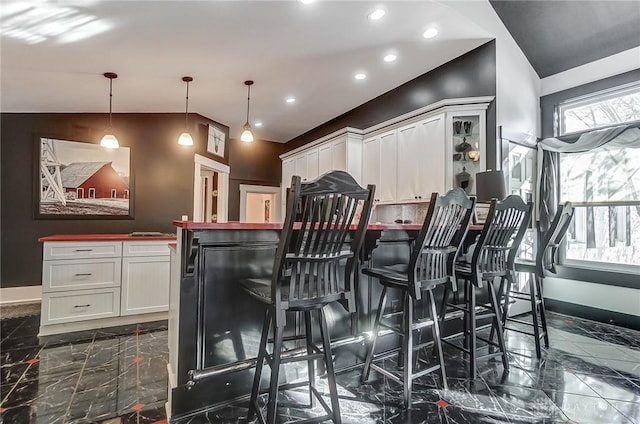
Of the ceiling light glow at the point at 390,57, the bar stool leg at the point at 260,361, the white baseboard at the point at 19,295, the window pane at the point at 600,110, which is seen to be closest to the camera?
the bar stool leg at the point at 260,361

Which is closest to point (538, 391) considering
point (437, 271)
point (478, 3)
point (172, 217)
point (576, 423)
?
point (576, 423)

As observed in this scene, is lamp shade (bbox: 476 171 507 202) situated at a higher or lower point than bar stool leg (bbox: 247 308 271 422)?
higher

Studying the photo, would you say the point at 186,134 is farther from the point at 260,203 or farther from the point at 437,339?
the point at 260,203

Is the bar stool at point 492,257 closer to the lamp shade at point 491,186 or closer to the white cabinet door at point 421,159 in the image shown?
the lamp shade at point 491,186

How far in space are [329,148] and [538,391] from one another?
4183mm

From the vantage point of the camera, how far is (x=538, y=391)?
6.75ft

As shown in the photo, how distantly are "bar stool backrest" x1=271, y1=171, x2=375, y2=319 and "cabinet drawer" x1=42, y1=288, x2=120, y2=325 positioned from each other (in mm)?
2743

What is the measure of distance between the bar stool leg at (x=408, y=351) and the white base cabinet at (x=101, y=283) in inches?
111

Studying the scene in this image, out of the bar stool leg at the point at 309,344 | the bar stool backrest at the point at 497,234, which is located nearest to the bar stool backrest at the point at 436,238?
the bar stool backrest at the point at 497,234

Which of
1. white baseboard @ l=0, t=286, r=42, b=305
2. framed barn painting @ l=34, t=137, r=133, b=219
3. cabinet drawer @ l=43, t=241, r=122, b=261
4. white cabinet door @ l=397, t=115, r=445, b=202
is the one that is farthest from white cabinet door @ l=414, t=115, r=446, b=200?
white baseboard @ l=0, t=286, r=42, b=305

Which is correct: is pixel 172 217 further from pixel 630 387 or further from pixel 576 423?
pixel 630 387

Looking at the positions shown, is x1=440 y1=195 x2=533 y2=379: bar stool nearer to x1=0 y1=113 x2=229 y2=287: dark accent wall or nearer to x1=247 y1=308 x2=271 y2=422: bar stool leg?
x1=247 y1=308 x2=271 y2=422: bar stool leg

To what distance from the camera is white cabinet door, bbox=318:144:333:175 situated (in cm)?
538

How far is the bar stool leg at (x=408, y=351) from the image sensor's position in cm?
185
